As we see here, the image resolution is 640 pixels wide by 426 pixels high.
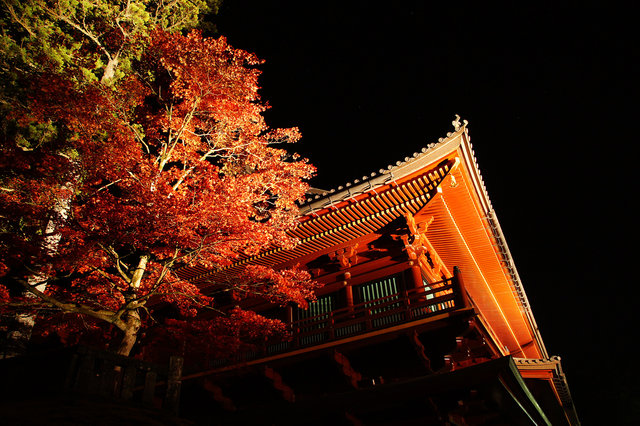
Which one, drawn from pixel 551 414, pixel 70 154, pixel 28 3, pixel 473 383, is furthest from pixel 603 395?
pixel 28 3

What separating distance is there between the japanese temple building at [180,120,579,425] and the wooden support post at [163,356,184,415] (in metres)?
2.26

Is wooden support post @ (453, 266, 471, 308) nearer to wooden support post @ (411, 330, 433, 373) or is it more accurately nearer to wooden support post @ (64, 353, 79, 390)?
wooden support post @ (411, 330, 433, 373)

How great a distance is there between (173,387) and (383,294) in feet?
22.9

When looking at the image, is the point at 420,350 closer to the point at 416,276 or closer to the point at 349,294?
the point at 416,276

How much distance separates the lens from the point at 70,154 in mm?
13000

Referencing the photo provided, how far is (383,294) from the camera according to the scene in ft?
37.6

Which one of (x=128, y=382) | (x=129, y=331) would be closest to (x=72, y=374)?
(x=128, y=382)

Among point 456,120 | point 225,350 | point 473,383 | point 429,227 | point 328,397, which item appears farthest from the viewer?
point 429,227

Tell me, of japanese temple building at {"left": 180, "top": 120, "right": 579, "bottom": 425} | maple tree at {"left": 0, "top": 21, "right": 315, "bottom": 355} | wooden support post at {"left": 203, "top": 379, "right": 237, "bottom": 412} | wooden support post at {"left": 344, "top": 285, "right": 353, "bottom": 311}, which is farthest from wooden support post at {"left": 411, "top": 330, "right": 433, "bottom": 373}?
wooden support post at {"left": 203, "top": 379, "right": 237, "bottom": 412}

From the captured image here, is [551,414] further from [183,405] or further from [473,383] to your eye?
[473,383]

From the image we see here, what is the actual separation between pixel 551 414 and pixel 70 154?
24408mm

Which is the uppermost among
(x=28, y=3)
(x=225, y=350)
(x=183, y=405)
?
(x=28, y=3)

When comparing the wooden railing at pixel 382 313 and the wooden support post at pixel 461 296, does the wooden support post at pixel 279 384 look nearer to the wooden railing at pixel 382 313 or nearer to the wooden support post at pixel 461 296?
the wooden railing at pixel 382 313

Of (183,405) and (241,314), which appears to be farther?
(183,405)
